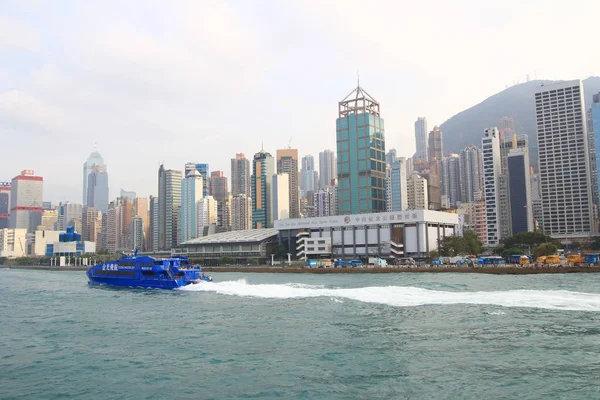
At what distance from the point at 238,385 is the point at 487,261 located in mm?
82885

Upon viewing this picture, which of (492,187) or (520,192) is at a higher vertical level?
(492,187)

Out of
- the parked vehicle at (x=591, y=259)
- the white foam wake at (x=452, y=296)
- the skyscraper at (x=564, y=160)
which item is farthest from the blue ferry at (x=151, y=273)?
the skyscraper at (x=564, y=160)

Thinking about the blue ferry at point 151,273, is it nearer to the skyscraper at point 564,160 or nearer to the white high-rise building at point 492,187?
the white high-rise building at point 492,187

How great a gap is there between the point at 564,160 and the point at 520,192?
87.9ft

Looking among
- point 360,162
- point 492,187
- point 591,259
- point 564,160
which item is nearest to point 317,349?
point 591,259

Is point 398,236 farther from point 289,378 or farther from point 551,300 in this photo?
point 289,378

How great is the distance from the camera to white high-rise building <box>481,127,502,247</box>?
173m

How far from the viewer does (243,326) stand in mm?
31016

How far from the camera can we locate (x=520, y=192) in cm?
17938

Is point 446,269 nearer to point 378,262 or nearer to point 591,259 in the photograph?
point 378,262

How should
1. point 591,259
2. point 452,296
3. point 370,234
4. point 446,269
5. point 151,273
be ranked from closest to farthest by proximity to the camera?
point 452,296, point 151,273, point 591,259, point 446,269, point 370,234

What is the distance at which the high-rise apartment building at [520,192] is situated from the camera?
177625 mm

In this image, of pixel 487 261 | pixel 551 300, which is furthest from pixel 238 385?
pixel 487 261

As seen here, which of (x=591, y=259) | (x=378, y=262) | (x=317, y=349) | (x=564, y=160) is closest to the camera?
(x=317, y=349)
